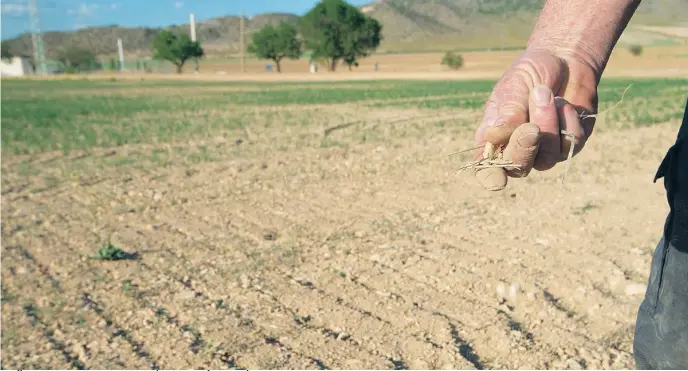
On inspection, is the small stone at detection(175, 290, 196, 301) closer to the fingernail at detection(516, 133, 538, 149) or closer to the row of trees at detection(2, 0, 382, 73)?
the fingernail at detection(516, 133, 538, 149)

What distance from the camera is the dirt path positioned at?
11.8ft

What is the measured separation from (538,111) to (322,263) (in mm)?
3615

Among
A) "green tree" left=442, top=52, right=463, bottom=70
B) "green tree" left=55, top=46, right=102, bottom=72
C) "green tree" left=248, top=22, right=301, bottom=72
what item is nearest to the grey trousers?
"green tree" left=442, top=52, right=463, bottom=70

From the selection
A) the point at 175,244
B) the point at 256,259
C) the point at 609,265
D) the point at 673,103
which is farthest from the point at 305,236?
the point at 673,103

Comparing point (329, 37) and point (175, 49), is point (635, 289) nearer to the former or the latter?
point (329, 37)

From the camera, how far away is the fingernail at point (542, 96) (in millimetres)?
1489

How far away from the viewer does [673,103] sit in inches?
784

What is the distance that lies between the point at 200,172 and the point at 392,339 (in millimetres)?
6044

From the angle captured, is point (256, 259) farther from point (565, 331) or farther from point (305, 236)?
point (565, 331)

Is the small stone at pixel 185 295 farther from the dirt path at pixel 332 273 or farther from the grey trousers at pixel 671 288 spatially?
the grey trousers at pixel 671 288

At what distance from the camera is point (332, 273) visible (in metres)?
4.73

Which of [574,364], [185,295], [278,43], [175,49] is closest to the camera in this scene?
[574,364]

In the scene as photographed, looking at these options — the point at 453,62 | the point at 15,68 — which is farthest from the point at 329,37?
the point at 15,68

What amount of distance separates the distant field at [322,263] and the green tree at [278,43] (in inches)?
3391
